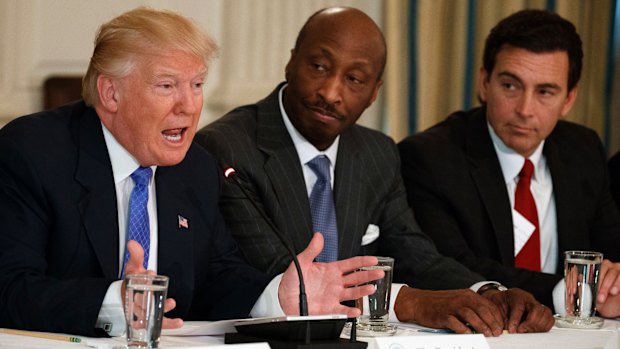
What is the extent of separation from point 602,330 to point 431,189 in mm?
1238

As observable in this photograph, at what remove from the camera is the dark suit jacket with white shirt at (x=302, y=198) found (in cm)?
336

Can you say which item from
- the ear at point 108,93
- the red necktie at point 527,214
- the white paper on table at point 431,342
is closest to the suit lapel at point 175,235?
the ear at point 108,93

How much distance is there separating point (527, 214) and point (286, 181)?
A: 1.02 meters

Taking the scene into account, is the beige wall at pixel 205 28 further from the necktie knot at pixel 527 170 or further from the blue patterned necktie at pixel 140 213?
the blue patterned necktie at pixel 140 213

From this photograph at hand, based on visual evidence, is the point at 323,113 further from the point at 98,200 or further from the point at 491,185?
the point at 98,200

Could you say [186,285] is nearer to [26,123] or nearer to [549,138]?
[26,123]

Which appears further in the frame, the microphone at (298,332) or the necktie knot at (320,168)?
the necktie knot at (320,168)

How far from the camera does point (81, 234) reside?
275 cm

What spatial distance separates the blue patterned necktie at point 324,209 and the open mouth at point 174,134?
0.75 meters

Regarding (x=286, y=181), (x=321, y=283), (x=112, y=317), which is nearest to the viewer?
(x=112, y=317)

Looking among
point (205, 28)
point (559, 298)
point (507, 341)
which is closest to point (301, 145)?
point (559, 298)

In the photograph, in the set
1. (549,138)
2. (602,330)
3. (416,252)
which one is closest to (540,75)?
(549,138)

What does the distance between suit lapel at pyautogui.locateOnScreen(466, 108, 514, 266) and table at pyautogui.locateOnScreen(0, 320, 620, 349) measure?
33.3 inches

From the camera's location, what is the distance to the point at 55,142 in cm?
279
